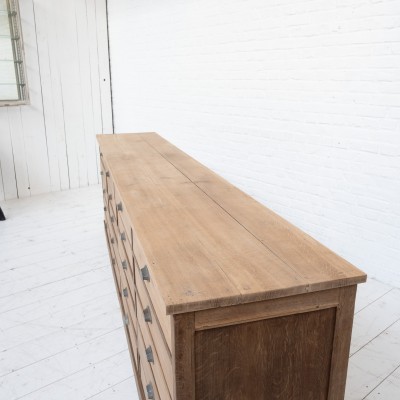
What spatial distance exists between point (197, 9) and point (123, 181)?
2.30 meters

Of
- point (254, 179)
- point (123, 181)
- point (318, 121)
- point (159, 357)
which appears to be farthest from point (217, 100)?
point (159, 357)

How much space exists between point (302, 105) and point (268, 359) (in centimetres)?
217

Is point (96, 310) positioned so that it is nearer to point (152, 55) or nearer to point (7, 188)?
point (7, 188)

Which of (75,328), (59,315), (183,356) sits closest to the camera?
(183,356)

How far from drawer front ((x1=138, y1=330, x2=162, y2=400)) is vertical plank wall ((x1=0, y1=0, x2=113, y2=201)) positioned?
11.0 ft

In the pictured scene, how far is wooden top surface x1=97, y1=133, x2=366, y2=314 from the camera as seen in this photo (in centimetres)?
97

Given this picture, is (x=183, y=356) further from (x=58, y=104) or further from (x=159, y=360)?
(x=58, y=104)

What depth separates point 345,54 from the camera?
255 cm

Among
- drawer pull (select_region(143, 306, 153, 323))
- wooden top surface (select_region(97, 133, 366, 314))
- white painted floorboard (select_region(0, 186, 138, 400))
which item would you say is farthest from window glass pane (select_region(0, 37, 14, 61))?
drawer pull (select_region(143, 306, 153, 323))

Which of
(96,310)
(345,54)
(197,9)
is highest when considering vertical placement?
(197,9)

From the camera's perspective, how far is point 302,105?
2861mm

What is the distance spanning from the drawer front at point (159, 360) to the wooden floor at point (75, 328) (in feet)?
1.67

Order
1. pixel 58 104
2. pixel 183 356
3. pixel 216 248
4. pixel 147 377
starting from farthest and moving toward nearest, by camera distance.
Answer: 1. pixel 58 104
2. pixel 147 377
3. pixel 216 248
4. pixel 183 356

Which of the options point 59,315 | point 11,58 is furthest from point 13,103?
point 59,315
